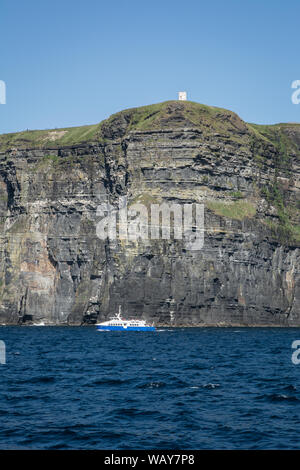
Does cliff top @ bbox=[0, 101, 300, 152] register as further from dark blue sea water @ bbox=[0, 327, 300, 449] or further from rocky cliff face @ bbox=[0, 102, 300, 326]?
dark blue sea water @ bbox=[0, 327, 300, 449]

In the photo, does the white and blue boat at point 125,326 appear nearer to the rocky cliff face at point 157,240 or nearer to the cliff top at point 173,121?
→ the rocky cliff face at point 157,240

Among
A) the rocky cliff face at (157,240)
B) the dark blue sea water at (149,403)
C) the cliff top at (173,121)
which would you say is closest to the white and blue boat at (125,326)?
the rocky cliff face at (157,240)

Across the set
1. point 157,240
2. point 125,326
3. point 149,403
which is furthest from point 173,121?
point 149,403

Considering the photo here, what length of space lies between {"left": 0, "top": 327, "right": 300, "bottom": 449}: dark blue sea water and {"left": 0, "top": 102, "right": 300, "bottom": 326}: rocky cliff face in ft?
280

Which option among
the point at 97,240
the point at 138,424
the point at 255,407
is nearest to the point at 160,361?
the point at 255,407

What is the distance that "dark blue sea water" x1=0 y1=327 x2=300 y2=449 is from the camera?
34.6m

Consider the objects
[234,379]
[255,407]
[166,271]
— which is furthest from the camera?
[166,271]

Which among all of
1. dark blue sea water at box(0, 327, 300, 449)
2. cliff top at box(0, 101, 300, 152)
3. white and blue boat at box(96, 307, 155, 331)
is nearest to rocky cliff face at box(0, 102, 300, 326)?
cliff top at box(0, 101, 300, 152)

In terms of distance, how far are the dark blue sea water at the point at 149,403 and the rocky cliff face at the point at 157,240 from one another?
8548 cm

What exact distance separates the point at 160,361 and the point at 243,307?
94.7 m

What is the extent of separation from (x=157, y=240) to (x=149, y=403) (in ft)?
390

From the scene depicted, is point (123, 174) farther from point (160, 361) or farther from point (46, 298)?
point (160, 361)

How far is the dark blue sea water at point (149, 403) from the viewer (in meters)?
34.6

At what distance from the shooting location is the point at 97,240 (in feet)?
581
